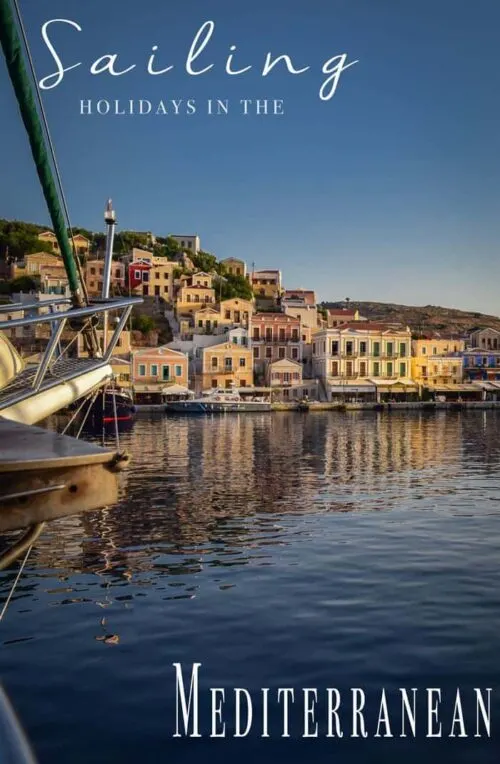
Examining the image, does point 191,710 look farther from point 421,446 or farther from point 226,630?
point 421,446

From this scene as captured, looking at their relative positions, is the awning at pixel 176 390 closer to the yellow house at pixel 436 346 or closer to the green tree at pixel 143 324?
the green tree at pixel 143 324

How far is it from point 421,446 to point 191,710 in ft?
115

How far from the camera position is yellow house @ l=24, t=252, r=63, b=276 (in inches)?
4345

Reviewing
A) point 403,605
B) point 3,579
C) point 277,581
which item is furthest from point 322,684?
point 3,579

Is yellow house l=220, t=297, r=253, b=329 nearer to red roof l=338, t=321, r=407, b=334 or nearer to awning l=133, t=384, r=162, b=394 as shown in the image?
red roof l=338, t=321, r=407, b=334

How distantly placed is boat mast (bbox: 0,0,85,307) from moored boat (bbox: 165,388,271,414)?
7264 centimetres

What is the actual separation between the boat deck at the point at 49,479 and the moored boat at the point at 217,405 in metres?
75.0

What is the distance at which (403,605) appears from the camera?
11.6m

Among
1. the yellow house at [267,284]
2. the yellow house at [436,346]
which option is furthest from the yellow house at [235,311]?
the yellow house at [267,284]

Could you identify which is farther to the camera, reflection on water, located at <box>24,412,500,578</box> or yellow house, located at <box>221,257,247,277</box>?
yellow house, located at <box>221,257,247,277</box>

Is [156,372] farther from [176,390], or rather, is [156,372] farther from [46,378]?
[46,378]

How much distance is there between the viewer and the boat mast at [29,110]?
3.68 m

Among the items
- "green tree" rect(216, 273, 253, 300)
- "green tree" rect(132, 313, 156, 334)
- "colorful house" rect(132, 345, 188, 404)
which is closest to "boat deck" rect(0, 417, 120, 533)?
"colorful house" rect(132, 345, 188, 404)

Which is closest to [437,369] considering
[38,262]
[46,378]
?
[38,262]
